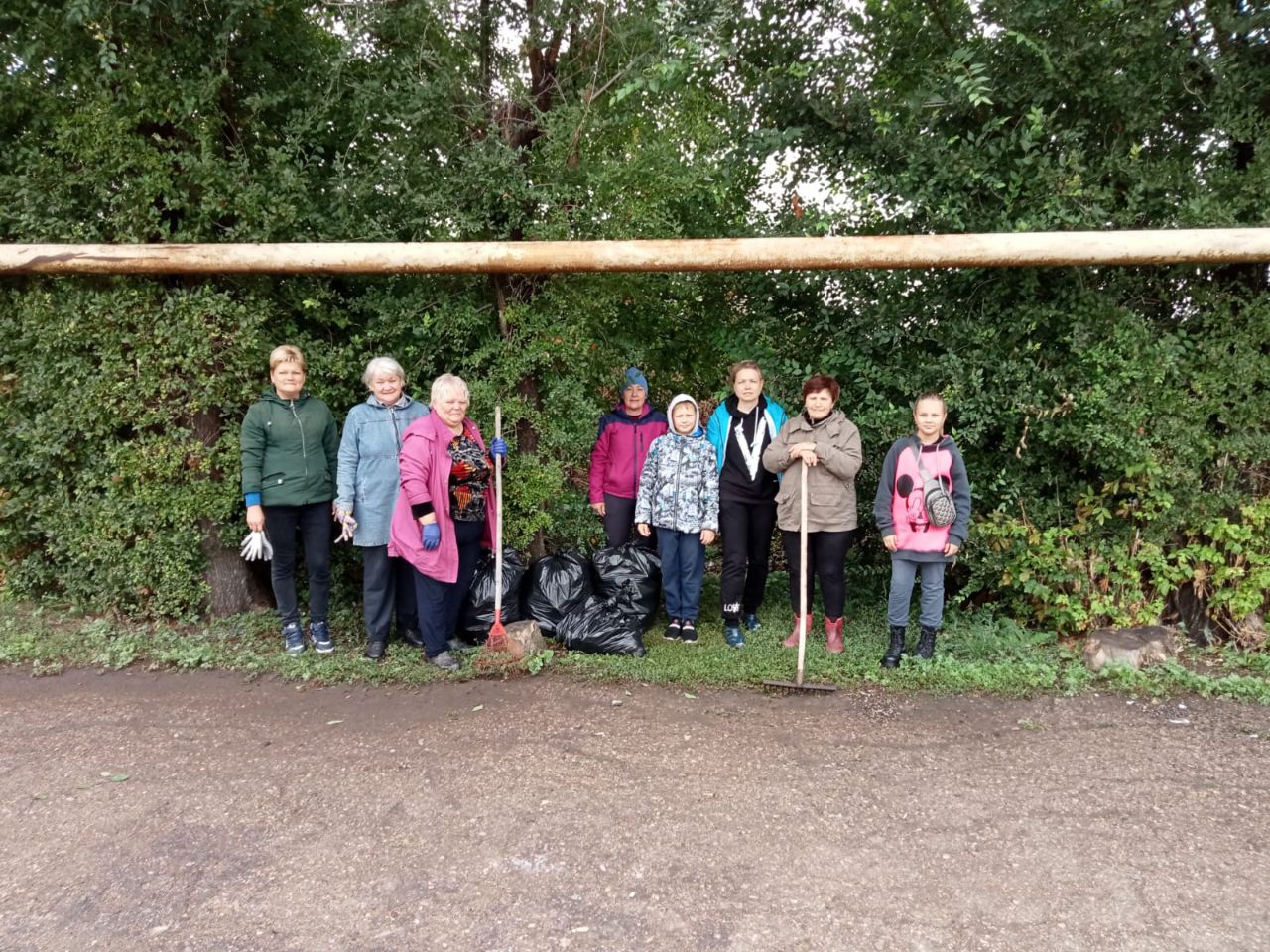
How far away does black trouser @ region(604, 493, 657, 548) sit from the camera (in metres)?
5.53

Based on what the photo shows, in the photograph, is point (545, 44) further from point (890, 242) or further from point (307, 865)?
point (307, 865)

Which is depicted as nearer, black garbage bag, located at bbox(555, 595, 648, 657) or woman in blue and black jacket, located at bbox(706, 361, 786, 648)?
black garbage bag, located at bbox(555, 595, 648, 657)

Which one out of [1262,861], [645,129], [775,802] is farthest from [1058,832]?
[645,129]

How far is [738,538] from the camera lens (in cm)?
515

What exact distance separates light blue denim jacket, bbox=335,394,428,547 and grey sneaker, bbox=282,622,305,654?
2.57 ft

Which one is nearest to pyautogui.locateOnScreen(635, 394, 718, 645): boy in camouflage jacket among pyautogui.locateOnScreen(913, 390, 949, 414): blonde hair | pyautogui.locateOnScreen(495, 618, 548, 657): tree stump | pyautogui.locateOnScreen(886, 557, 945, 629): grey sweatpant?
pyautogui.locateOnScreen(495, 618, 548, 657): tree stump

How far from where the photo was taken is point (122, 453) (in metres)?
5.13

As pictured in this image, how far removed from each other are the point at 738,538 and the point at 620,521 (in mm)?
897

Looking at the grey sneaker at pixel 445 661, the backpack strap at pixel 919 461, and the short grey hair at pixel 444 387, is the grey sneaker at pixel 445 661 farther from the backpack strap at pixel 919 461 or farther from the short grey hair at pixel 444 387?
the backpack strap at pixel 919 461

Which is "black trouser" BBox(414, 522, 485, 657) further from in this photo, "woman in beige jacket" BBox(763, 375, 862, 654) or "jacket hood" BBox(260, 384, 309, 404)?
"woman in beige jacket" BBox(763, 375, 862, 654)

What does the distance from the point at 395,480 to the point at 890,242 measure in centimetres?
329

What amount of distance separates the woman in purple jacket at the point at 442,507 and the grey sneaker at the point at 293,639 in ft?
2.74

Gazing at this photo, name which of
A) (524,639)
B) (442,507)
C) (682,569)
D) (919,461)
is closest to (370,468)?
(442,507)

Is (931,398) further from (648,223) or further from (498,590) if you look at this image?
(498,590)
